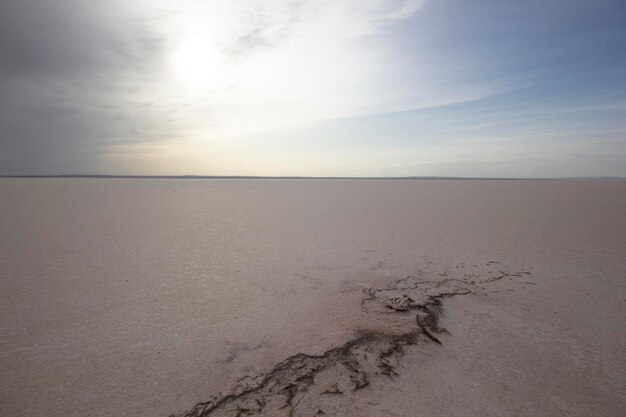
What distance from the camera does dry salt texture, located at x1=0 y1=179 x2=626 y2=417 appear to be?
6.68 feet

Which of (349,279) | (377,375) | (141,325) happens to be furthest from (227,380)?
(349,279)

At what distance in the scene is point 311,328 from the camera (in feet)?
9.47

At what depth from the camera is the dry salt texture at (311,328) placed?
2.04 metres

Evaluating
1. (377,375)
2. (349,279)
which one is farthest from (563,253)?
(377,375)

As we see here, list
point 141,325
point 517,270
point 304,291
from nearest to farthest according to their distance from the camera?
point 141,325 < point 304,291 < point 517,270

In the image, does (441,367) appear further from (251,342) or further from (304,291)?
(304,291)

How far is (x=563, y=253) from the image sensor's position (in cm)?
538

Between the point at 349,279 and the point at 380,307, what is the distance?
91 centimetres

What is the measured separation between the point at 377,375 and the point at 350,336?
52cm

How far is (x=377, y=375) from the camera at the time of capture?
2.24m

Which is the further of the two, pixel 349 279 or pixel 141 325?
pixel 349 279

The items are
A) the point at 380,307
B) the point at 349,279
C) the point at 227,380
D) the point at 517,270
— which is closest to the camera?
the point at 227,380

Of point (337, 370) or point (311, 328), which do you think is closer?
point (337, 370)

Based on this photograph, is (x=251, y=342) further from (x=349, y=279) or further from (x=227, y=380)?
(x=349, y=279)
